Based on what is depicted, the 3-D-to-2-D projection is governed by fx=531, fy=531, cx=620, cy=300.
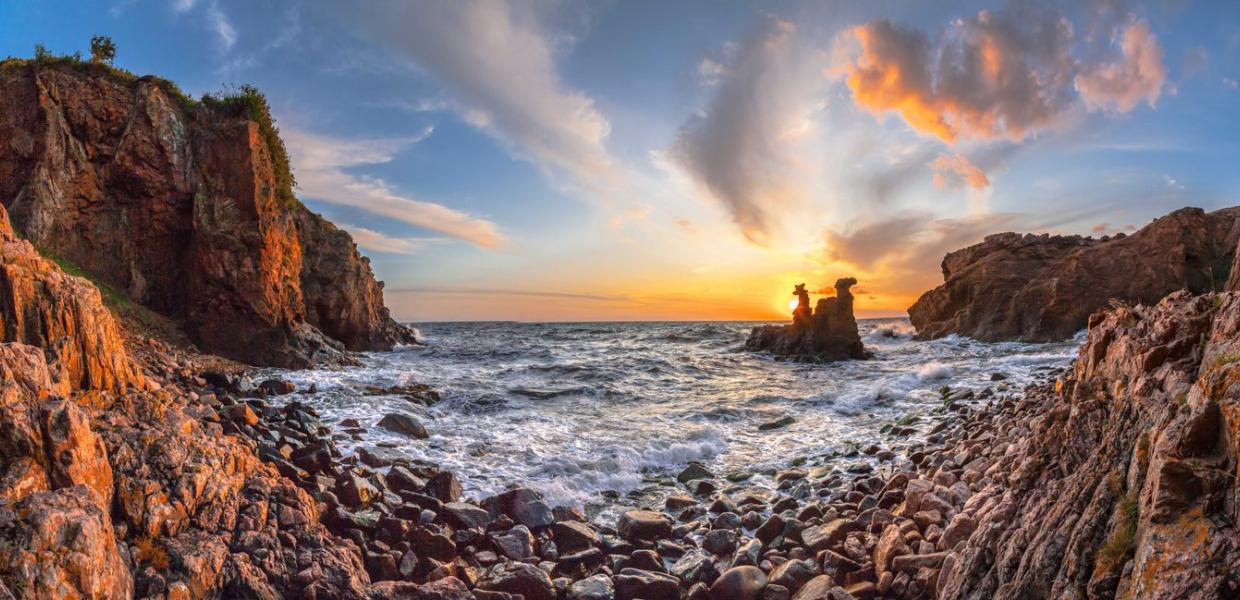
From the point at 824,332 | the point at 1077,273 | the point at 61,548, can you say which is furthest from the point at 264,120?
the point at 1077,273

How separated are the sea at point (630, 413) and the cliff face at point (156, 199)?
11.1ft

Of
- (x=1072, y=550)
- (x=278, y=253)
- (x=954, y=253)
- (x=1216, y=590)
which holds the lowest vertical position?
(x=1072, y=550)

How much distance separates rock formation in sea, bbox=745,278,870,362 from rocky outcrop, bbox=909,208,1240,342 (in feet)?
27.6

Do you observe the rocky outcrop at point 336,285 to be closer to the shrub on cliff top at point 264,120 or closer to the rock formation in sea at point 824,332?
the shrub on cliff top at point 264,120

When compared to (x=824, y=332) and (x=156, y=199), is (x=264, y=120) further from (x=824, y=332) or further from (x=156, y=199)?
(x=824, y=332)

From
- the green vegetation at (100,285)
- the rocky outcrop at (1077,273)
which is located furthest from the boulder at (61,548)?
the rocky outcrop at (1077,273)

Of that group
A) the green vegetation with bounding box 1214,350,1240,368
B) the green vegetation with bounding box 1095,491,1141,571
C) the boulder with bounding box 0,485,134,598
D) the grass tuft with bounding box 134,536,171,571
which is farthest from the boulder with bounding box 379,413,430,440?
the green vegetation with bounding box 1214,350,1240,368

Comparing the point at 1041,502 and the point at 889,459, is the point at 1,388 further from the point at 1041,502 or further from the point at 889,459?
the point at 889,459


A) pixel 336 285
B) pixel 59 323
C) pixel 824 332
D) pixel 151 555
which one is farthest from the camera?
pixel 824 332

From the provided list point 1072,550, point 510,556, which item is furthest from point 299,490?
point 1072,550

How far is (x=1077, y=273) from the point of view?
101ft

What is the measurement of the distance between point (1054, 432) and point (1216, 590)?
274 centimetres

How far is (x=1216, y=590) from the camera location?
8.97 feet

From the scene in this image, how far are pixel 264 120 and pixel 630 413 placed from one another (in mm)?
18725
